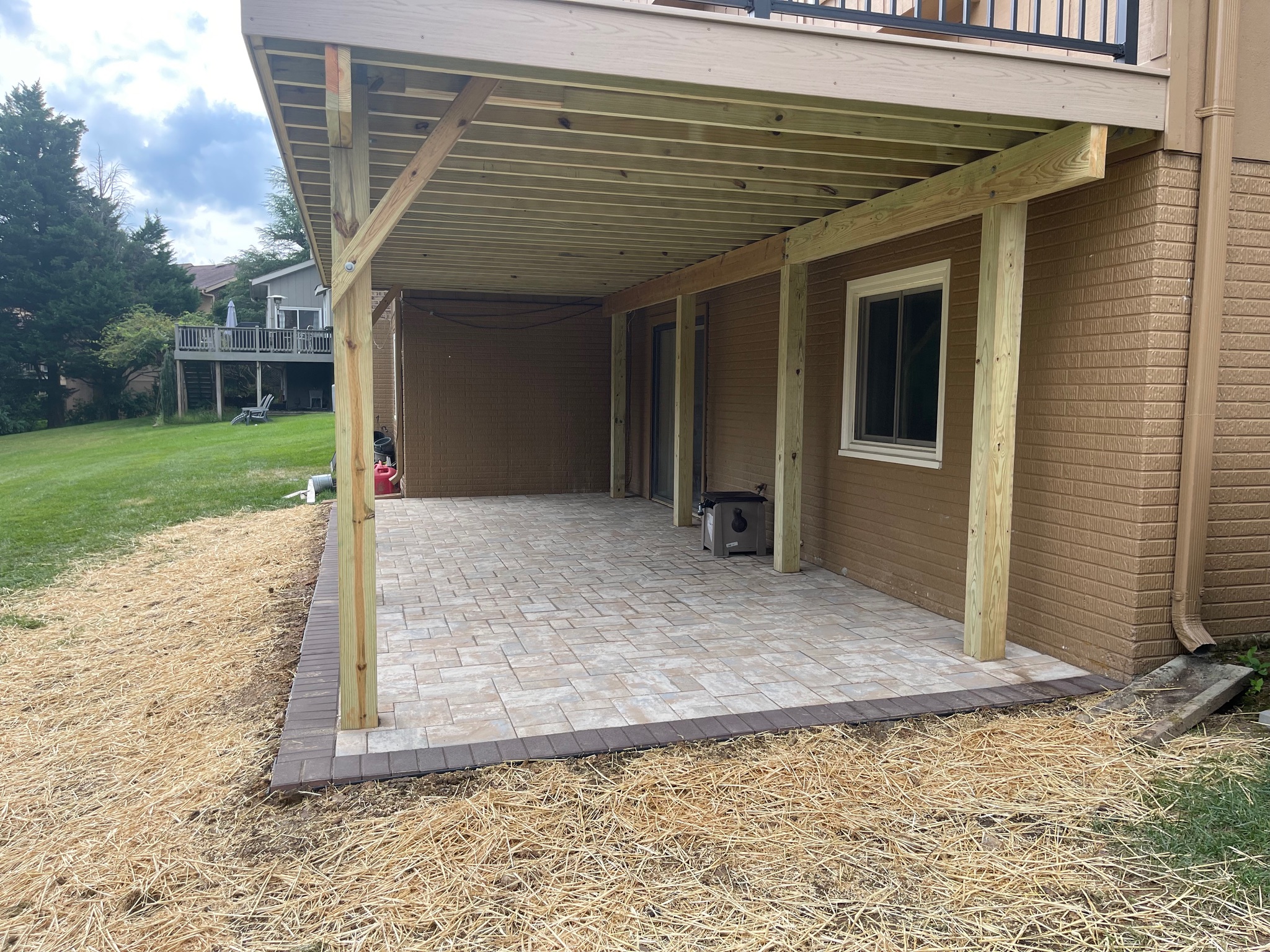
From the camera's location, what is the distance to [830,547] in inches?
266

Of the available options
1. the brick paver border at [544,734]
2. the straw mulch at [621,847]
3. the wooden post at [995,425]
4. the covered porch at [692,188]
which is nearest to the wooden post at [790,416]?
the covered porch at [692,188]

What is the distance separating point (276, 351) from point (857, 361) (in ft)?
82.8

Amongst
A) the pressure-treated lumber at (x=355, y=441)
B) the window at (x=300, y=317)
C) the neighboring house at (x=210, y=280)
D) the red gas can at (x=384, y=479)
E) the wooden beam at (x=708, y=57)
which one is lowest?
the red gas can at (x=384, y=479)

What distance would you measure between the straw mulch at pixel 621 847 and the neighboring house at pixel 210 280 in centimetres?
3651

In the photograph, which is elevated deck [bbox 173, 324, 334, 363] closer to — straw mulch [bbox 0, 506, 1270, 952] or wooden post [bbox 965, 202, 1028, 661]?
straw mulch [bbox 0, 506, 1270, 952]

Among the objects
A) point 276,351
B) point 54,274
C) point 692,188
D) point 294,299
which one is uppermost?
point 54,274

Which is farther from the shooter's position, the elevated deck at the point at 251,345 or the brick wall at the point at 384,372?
the elevated deck at the point at 251,345

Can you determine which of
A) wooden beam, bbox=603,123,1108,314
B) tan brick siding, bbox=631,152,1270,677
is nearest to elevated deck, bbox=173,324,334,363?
wooden beam, bbox=603,123,1108,314

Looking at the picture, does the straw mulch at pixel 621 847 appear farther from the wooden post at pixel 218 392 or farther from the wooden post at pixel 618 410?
the wooden post at pixel 218 392

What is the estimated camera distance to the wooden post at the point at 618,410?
10.8 metres

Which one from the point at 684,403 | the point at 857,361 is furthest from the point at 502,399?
the point at 857,361

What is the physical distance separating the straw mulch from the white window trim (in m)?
2.08

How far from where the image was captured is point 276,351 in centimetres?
2791

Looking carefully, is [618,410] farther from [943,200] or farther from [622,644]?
[943,200]
